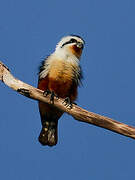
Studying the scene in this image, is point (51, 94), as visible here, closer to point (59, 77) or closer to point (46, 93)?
point (46, 93)

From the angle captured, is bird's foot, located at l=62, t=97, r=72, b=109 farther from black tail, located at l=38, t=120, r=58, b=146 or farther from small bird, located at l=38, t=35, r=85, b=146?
black tail, located at l=38, t=120, r=58, b=146

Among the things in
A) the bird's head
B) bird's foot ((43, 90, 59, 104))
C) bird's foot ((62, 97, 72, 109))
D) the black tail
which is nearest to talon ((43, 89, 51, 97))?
bird's foot ((43, 90, 59, 104))

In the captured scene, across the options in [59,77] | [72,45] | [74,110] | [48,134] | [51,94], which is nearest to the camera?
[74,110]

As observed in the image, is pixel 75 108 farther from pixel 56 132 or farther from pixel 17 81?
pixel 56 132

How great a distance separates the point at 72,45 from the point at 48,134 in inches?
67.2

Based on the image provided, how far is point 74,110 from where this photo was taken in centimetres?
622

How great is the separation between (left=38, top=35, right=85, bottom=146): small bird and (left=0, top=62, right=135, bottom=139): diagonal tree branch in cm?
42

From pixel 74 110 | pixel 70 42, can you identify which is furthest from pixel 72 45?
pixel 74 110

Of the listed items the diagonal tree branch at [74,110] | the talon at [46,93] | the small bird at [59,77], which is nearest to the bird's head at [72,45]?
the small bird at [59,77]

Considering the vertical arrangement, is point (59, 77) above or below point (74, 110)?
above

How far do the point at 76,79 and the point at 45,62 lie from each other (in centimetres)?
62

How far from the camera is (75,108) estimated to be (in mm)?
6227

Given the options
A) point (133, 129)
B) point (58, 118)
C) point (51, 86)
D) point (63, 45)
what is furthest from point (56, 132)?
point (133, 129)

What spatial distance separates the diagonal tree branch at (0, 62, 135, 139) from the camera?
586 centimetres
